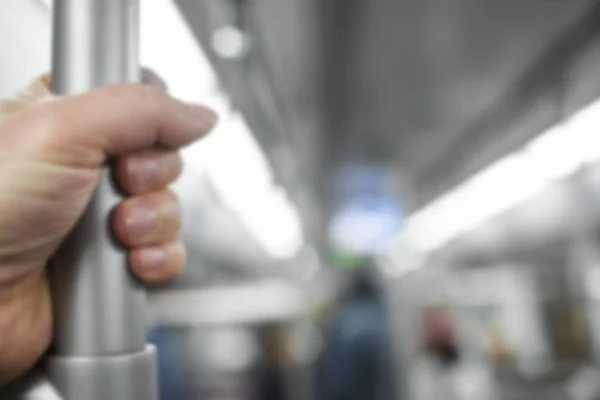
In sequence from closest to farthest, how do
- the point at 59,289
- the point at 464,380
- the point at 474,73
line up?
the point at 59,289 < the point at 474,73 < the point at 464,380

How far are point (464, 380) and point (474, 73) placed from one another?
2.20 meters

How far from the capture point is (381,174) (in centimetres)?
583

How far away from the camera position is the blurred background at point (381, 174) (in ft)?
6.38

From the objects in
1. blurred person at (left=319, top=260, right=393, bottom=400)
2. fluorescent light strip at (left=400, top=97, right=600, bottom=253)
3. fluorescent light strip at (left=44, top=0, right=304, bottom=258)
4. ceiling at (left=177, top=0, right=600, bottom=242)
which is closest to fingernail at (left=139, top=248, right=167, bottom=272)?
fluorescent light strip at (left=44, top=0, right=304, bottom=258)

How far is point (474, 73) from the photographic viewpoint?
11.2ft

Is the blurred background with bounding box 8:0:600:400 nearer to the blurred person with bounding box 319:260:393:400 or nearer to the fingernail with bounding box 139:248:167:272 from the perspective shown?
the blurred person with bounding box 319:260:393:400

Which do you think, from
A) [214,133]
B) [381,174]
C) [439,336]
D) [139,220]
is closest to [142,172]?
[139,220]

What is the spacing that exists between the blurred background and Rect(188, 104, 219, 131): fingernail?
1.24ft

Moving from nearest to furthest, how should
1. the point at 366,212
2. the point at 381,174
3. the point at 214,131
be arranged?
the point at 214,131 → the point at 381,174 → the point at 366,212

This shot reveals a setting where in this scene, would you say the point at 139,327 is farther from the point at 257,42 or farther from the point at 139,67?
the point at 257,42

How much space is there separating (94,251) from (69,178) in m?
0.05

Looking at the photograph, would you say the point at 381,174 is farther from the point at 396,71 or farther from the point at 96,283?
the point at 96,283

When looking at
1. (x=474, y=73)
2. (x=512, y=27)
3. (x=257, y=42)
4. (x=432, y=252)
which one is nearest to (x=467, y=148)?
(x=474, y=73)

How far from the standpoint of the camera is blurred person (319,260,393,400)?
9.77ft
